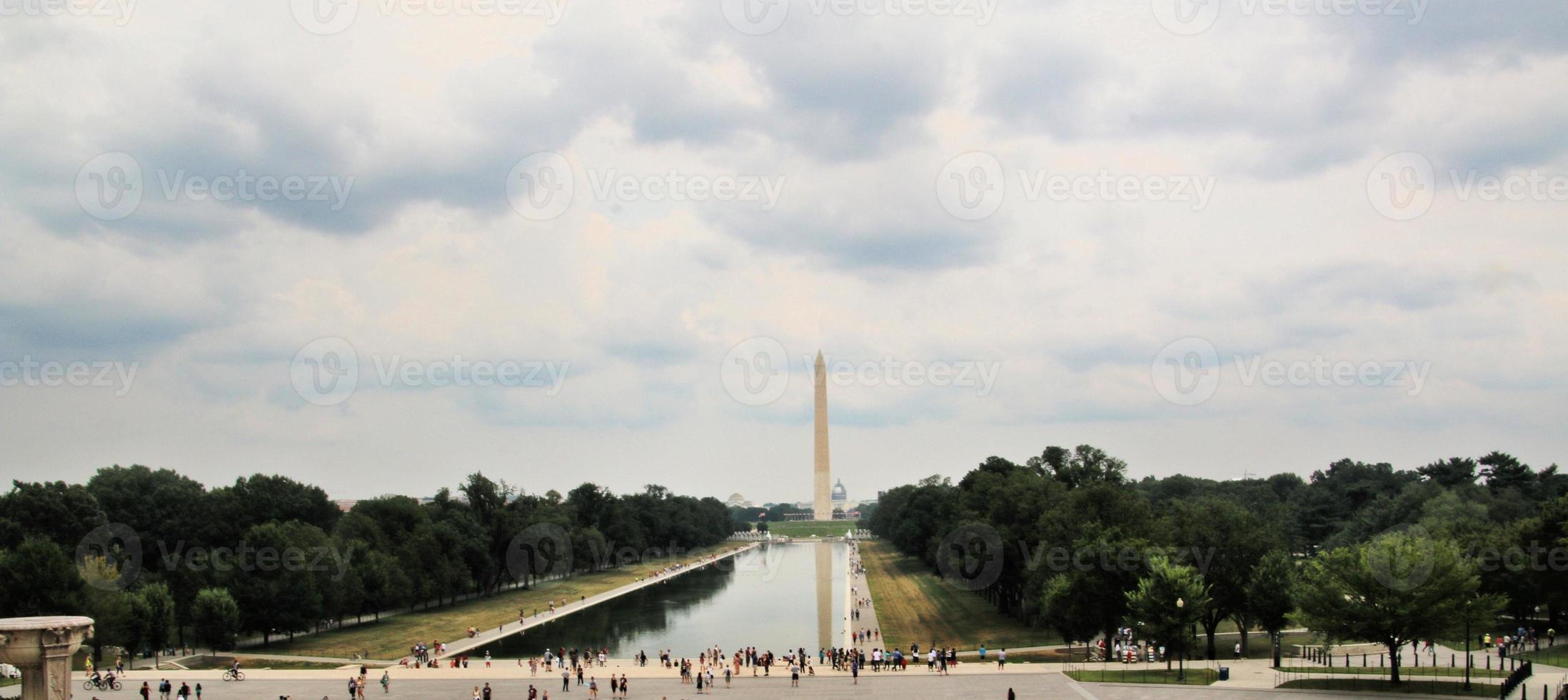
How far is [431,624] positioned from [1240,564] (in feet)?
167

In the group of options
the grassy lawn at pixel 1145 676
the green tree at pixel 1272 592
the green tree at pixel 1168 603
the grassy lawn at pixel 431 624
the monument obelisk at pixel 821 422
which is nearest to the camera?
the grassy lawn at pixel 1145 676

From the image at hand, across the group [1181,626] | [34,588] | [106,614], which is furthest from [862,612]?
[34,588]

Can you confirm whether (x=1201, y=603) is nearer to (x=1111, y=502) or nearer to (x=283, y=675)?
(x=1111, y=502)

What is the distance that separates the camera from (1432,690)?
37219 millimetres

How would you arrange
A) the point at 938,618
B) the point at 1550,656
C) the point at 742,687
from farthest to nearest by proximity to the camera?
Answer: 1. the point at 938,618
2. the point at 1550,656
3. the point at 742,687

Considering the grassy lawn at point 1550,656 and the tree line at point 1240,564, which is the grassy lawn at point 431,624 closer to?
the tree line at point 1240,564

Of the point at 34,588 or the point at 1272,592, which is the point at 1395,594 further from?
the point at 34,588

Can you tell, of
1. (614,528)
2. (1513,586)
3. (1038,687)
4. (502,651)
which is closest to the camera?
(1038,687)

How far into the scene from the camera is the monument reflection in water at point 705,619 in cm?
6256

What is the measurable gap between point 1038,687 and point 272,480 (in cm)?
7323

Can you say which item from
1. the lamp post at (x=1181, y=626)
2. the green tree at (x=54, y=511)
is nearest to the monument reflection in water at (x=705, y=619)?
the lamp post at (x=1181, y=626)

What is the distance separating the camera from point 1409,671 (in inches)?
1657

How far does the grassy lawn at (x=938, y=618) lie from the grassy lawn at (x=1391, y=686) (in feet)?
52.9

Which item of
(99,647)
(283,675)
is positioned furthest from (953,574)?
(99,647)
